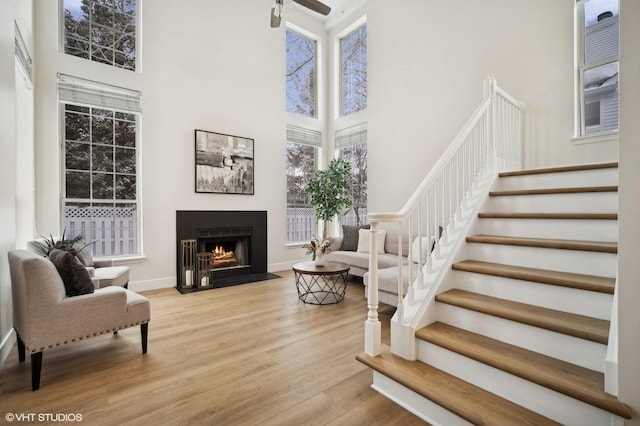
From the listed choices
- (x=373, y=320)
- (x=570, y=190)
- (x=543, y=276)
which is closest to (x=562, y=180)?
(x=570, y=190)

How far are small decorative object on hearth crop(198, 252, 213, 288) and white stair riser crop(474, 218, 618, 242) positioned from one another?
12.3 ft

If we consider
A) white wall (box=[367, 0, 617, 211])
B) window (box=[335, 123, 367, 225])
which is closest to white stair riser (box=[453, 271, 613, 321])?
white wall (box=[367, 0, 617, 211])

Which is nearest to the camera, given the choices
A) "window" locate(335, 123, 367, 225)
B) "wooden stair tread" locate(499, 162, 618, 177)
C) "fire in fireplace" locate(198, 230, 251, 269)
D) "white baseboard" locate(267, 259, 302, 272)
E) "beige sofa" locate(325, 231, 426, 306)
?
"wooden stair tread" locate(499, 162, 618, 177)

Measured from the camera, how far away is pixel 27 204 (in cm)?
345

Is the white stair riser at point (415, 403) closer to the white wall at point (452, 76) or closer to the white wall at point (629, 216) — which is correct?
the white wall at point (629, 216)

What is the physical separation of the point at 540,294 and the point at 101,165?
520cm

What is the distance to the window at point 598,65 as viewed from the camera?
10.8 ft

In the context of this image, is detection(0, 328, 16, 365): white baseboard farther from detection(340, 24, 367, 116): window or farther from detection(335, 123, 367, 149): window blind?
detection(340, 24, 367, 116): window

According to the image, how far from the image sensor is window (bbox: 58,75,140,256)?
408 cm

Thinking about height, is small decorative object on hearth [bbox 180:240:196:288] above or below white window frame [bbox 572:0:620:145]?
below

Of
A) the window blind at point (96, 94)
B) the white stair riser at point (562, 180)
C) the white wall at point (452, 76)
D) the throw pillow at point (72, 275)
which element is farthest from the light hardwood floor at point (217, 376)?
the window blind at point (96, 94)

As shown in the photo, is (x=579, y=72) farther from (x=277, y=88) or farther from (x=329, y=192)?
(x=277, y=88)

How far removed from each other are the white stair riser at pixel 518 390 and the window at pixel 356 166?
4388mm

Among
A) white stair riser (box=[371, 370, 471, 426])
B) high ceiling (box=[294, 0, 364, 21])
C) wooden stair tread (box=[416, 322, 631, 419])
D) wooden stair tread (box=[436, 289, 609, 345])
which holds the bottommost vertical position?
white stair riser (box=[371, 370, 471, 426])
